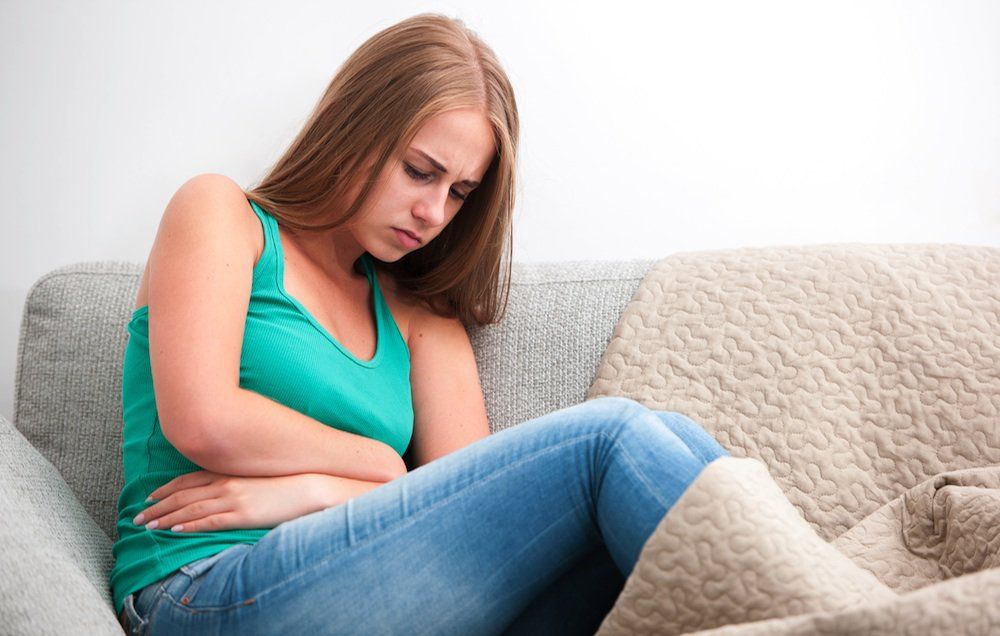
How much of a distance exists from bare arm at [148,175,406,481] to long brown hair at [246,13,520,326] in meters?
0.12

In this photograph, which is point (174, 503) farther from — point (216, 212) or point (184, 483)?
point (216, 212)

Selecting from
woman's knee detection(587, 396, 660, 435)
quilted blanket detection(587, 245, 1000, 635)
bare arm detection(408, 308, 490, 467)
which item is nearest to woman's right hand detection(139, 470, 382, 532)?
bare arm detection(408, 308, 490, 467)

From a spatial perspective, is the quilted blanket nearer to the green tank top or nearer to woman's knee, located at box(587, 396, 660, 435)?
woman's knee, located at box(587, 396, 660, 435)

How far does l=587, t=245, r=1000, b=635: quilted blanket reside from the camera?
1132 millimetres

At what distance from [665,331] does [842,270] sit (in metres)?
0.27

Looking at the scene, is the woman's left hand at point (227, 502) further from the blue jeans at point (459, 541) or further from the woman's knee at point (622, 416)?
the woman's knee at point (622, 416)

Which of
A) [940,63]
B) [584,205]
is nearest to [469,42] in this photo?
[584,205]

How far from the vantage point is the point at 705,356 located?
1323mm

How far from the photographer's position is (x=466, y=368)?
1.36 m

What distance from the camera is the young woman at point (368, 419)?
926 mm

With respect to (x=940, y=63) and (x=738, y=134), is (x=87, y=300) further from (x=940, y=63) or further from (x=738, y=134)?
(x=940, y=63)

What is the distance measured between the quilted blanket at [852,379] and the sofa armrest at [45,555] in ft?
2.28

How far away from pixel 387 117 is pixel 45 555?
2.11 feet

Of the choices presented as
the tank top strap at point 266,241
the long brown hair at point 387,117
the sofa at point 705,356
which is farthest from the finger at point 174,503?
the long brown hair at point 387,117
